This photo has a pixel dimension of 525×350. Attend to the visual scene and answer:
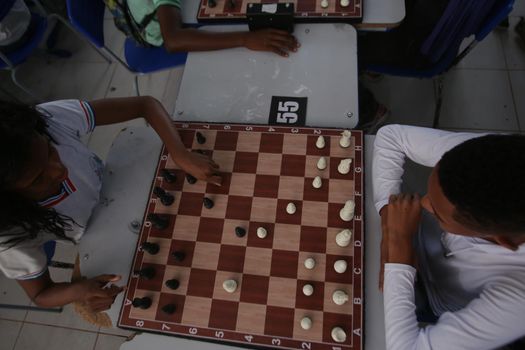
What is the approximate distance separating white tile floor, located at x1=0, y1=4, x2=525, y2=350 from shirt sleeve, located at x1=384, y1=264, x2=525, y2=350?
1.57m

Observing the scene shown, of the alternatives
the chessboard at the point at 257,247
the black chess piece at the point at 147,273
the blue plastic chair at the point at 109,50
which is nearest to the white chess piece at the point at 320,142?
the chessboard at the point at 257,247

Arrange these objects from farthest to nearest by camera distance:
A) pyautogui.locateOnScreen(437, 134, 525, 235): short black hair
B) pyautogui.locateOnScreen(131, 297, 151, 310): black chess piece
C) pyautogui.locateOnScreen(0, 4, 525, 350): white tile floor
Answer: pyautogui.locateOnScreen(0, 4, 525, 350): white tile floor, pyautogui.locateOnScreen(131, 297, 151, 310): black chess piece, pyautogui.locateOnScreen(437, 134, 525, 235): short black hair

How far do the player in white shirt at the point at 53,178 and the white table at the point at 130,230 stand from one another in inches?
2.5

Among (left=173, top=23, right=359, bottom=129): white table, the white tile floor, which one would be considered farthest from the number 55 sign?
the white tile floor

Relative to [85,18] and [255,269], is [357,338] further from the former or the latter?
[85,18]

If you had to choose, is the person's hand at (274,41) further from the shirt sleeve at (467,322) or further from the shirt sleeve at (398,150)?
the shirt sleeve at (467,322)

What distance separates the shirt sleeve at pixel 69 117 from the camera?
1.26 m

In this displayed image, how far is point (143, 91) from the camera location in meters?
2.69

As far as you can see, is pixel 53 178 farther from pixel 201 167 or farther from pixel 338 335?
pixel 338 335

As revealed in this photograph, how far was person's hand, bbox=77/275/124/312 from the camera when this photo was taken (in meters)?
1.09

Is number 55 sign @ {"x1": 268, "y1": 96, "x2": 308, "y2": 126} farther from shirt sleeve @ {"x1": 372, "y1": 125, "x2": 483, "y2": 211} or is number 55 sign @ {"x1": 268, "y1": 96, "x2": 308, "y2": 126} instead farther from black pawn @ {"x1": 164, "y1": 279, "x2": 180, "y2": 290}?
black pawn @ {"x1": 164, "y1": 279, "x2": 180, "y2": 290}

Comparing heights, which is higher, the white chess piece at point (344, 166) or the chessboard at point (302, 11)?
the chessboard at point (302, 11)

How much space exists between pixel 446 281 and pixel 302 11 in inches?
47.6

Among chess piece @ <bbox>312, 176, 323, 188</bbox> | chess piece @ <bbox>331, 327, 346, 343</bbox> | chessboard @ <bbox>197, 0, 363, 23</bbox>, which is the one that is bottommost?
chess piece @ <bbox>331, 327, 346, 343</bbox>
